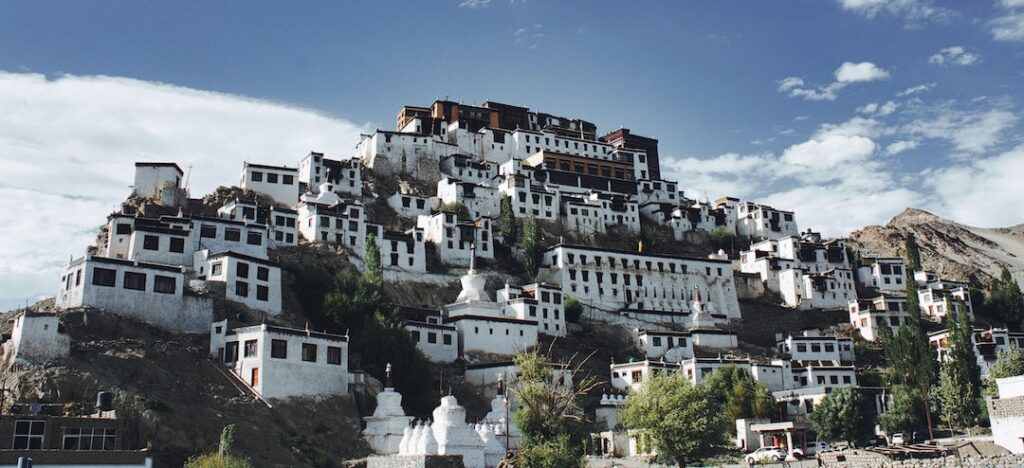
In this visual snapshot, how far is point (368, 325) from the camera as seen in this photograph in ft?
211

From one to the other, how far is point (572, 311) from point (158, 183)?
37.0 meters

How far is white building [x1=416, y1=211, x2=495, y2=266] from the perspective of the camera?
87.8 meters

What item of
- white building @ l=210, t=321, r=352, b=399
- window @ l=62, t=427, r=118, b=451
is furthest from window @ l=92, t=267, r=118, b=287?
window @ l=62, t=427, r=118, b=451

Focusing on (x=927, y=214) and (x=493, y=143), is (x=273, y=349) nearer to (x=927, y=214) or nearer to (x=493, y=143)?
(x=493, y=143)

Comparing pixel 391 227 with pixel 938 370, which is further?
pixel 391 227

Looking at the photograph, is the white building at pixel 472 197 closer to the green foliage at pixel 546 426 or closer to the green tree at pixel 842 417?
the green tree at pixel 842 417

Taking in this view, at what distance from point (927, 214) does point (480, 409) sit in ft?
528

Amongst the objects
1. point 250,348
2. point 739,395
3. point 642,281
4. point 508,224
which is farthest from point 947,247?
point 250,348

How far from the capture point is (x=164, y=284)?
5878cm

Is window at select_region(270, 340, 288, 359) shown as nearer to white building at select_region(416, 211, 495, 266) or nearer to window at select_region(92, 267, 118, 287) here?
window at select_region(92, 267, 118, 287)

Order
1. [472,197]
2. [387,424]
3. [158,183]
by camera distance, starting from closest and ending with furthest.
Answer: [387,424] < [158,183] < [472,197]

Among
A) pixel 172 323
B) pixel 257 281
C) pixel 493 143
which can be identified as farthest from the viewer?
pixel 493 143

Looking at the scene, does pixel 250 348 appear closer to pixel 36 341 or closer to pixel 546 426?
pixel 36 341

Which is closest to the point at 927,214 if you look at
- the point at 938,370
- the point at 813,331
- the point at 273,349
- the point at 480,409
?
the point at 813,331
